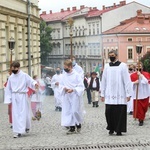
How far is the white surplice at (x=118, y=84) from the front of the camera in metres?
13.0

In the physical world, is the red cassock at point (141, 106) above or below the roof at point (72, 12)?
below

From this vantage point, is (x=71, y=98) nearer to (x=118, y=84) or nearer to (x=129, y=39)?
(x=118, y=84)

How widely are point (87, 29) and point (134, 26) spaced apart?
46.3ft

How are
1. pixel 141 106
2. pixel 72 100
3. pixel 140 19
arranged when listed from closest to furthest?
pixel 72 100
pixel 141 106
pixel 140 19

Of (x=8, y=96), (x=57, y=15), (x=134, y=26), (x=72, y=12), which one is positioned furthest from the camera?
(x=57, y=15)

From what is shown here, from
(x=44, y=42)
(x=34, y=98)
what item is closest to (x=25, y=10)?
(x=34, y=98)

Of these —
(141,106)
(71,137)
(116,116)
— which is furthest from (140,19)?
(71,137)

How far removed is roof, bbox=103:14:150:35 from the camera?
8031 cm

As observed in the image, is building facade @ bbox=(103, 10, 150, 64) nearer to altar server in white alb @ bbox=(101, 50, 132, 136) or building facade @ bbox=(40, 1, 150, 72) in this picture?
building facade @ bbox=(40, 1, 150, 72)

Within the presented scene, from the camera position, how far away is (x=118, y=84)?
1305cm

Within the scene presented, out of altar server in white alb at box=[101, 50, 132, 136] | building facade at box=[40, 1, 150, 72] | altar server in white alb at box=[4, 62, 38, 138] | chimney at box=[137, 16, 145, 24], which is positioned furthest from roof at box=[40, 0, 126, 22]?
altar server in white alb at box=[101, 50, 132, 136]

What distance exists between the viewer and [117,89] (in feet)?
42.8

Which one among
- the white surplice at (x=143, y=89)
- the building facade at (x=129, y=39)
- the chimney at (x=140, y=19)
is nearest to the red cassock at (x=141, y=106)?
the white surplice at (x=143, y=89)

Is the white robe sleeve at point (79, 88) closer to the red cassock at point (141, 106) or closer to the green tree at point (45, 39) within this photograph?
the red cassock at point (141, 106)
